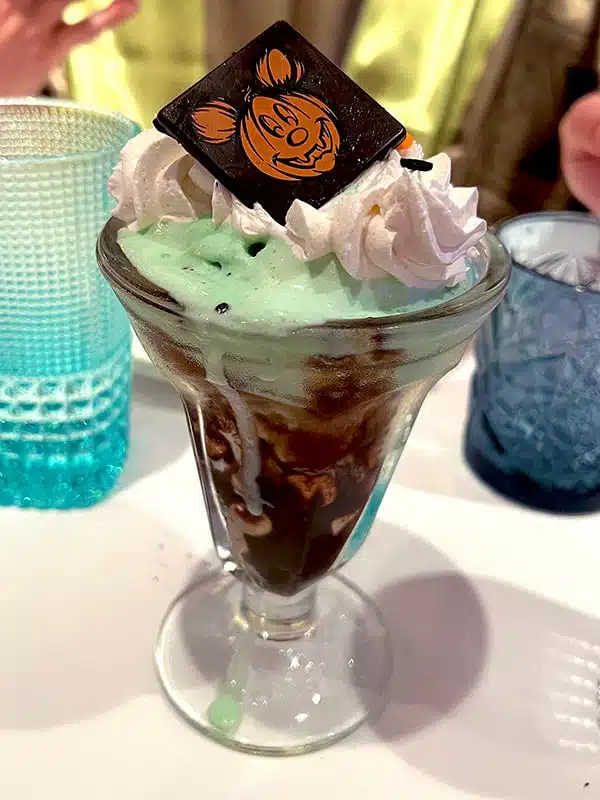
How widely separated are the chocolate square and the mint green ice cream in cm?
3

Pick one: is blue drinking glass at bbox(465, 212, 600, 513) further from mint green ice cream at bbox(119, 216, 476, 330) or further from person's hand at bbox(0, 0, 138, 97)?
person's hand at bbox(0, 0, 138, 97)

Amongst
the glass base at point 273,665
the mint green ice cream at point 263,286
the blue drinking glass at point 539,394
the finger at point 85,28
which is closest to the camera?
the mint green ice cream at point 263,286

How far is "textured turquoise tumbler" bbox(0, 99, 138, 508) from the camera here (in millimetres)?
602

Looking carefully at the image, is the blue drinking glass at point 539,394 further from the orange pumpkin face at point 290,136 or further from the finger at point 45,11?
the finger at point 45,11

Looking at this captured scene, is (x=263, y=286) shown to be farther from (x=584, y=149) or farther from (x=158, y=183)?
(x=584, y=149)

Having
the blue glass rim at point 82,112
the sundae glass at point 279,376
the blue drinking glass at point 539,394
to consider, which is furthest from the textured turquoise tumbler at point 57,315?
the blue drinking glass at point 539,394

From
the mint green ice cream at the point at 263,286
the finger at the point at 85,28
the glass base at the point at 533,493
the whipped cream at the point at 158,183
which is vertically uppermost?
the whipped cream at the point at 158,183

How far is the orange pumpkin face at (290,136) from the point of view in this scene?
0.43 metres

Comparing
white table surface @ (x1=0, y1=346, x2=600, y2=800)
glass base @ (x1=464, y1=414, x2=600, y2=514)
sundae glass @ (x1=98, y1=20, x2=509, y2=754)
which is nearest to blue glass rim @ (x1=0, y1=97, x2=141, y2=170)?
sundae glass @ (x1=98, y1=20, x2=509, y2=754)

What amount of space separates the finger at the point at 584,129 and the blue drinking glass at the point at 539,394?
9cm

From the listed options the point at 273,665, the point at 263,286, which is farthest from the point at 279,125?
the point at 273,665

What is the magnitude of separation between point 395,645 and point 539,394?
0.90ft

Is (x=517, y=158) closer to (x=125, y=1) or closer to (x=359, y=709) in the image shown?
(x=125, y=1)

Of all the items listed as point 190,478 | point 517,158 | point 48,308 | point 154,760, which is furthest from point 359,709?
point 517,158
